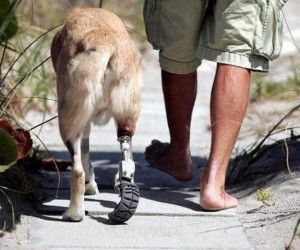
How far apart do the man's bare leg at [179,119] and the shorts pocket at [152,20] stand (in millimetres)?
228

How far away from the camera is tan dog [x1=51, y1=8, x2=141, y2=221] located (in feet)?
15.2

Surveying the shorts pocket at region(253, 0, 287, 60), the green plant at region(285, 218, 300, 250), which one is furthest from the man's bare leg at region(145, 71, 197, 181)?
the green plant at region(285, 218, 300, 250)

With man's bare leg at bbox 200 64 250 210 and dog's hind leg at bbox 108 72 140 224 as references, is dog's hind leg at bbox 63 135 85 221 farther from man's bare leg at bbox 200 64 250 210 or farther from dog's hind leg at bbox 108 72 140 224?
man's bare leg at bbox 200 64 250 210

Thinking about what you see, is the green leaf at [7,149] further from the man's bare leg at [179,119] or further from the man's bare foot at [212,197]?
the man's bare leg at [179,119]

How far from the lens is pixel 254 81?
864cm

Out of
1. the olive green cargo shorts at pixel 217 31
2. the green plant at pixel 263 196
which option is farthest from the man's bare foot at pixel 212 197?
the olive green cargo shorts at pixel 217 31

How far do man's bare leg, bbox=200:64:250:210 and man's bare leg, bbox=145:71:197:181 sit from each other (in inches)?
19.0

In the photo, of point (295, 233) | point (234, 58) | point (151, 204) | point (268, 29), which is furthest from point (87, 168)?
point (295, 233)

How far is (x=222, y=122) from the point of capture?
16.6 feet

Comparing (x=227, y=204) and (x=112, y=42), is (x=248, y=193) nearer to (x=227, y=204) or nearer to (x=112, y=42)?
(x=227, y=204)

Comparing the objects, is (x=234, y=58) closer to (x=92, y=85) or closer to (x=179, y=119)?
(x=179, y=119)

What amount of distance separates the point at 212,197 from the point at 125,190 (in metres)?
0.55

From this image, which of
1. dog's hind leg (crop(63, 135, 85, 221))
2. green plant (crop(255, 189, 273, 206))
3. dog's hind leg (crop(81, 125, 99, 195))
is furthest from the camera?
Result: dog's hind leg (crop(81, 125, 99, 195))

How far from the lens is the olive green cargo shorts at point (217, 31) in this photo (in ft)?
16.5
